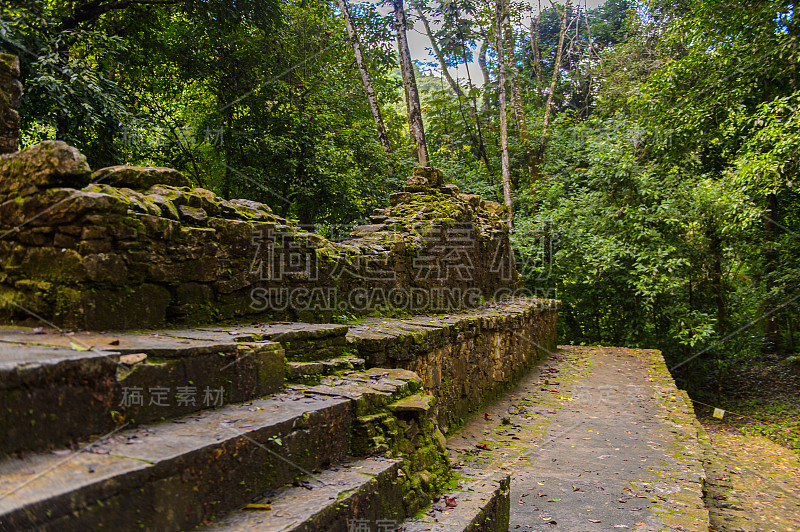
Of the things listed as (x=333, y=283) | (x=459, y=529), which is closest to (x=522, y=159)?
(x=333, y=283)

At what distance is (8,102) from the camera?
125 inches

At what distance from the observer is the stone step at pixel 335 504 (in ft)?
6.54

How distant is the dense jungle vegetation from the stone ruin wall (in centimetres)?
370

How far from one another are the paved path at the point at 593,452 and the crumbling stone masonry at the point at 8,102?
379 cm

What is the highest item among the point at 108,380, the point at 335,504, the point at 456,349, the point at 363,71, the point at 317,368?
the point at 363,71

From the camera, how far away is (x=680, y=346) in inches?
518

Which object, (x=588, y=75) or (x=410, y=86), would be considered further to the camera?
(x=588, y=75)

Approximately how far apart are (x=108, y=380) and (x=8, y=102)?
230 centimetres

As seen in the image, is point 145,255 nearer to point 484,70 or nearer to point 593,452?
point 593,452

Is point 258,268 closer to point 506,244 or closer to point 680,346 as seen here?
point 506,244

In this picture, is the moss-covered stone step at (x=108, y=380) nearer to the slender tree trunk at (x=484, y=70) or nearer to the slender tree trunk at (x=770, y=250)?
the slender tree trunk at (x=770, y=250)

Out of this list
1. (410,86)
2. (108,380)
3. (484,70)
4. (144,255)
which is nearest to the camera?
(108,380)

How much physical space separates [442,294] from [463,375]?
5.18 feet

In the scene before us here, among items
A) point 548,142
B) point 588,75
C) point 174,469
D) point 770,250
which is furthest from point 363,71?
point 588,75
